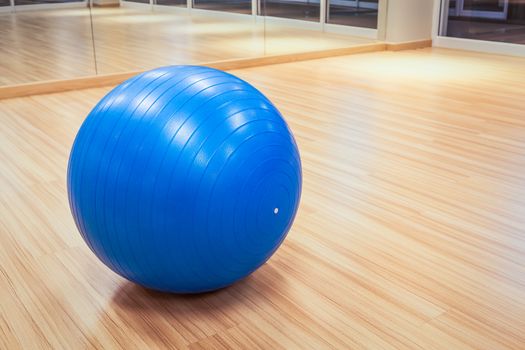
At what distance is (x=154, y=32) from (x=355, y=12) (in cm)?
248

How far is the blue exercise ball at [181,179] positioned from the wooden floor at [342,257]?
0.17 m

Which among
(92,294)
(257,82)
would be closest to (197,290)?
(92,294)

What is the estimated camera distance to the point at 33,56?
477 centimetres

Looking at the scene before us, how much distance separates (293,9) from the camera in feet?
19.4

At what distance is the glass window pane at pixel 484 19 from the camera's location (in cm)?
666

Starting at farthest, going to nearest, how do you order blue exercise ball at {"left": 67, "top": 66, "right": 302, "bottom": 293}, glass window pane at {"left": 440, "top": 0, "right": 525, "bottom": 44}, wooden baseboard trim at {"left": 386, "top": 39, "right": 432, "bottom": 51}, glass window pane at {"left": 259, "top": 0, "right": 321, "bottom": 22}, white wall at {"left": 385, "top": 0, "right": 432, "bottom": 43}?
glass window pane at {"left": 440, "top": 0, "right": 525, "bottom": 44} → wooden baseboard trim at {"left": 386, "top": 39, "right": 432, "bottom": 51} → white wall at {"left": 385, "top": 0, "right": 432, "bottom": 43} → glass window pane at {"left": 259, "top": 0, "right": 321, "bottom": 22} → blue exercise ball at {"left": 67, "top": 66, "right": 302, "bottom": 293}

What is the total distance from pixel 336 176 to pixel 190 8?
3089 mm

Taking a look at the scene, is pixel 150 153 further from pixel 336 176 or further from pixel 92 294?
pixel 336 176

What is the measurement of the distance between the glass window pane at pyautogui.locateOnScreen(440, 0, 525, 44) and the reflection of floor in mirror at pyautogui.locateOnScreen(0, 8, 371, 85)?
1.84 meters

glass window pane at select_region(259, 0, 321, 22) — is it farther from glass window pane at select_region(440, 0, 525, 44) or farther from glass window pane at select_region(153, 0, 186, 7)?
glass window pane at select_region(440, 0, 525, 44)

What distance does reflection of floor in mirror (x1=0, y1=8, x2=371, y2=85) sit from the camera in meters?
4.63

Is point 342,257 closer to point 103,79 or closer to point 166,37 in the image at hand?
point 103,79

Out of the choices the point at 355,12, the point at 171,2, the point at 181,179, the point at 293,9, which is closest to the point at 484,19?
the point at 355,12

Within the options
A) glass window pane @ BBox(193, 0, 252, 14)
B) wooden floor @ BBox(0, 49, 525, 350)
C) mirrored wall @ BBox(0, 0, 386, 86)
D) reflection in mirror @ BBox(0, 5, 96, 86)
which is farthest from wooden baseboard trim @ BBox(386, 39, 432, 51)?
reflection in mirror @ BBox(0, 5, 96, 86)
